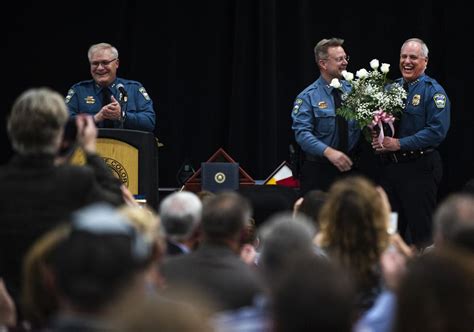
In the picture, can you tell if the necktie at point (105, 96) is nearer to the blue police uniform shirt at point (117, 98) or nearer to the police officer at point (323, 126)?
the blue police uniform shirt at point (117, 98)

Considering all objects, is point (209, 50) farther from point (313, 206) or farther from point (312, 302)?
point (312, 302)

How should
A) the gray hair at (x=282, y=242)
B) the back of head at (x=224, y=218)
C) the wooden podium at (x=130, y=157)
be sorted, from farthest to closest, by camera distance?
the wooden podium at (x=130, y=157), the back of head at (x=224, y=218), the gray hair at (x=282, y=242)

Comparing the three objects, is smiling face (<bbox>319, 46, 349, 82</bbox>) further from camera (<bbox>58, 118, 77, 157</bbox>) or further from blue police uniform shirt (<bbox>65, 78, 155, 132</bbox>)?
camera (<bbox>58, 118, 77, 157</bbox>)

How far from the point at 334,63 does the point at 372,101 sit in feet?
1.97

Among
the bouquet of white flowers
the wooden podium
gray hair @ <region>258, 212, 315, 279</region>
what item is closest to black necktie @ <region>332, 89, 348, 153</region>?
the bouquet of white flowers

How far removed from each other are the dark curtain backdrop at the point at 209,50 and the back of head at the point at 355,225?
5.64 meters

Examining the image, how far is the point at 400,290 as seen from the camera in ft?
7.11

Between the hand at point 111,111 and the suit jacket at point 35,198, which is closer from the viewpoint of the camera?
the suit jacket at point 35,198

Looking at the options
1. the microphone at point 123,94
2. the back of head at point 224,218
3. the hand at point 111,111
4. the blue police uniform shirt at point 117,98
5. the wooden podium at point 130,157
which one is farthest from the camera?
the blue police uniform shirt at point 117,98

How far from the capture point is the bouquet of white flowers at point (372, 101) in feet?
24.4

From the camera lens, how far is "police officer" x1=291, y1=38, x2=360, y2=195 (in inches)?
304

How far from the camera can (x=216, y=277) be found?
326cm

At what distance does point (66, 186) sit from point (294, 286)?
68.4 inches

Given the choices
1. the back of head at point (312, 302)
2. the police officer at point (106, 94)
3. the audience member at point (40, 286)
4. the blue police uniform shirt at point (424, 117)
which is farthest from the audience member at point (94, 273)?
the blue police uniform shirt at point (424, 117)
